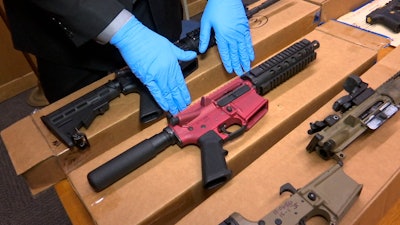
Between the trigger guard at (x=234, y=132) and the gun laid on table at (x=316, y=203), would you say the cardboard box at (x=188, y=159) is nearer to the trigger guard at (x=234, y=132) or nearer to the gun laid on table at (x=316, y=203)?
the trigger guard at (x=234, y=132)

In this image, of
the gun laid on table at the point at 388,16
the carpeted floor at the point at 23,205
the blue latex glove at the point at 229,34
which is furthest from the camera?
the carpeted floor at the point at 23,205

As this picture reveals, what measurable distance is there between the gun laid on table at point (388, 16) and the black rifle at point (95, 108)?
70 cm

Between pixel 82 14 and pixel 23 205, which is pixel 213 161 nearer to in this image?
pixel 82 14

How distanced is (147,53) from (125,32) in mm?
79

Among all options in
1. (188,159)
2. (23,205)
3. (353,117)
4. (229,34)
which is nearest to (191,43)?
(229,34)

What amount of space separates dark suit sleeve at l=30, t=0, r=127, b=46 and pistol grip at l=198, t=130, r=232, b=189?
39cm

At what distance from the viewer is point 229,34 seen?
39.6 inches

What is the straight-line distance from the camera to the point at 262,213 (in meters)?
0.66

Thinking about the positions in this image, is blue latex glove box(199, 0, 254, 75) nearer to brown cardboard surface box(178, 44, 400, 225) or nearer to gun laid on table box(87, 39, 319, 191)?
gun laid on table box(87, 39, 319, 191)

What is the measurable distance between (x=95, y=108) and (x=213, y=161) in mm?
373

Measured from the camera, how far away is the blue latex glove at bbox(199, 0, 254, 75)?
1.01 m

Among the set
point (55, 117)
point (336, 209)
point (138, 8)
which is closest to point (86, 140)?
point (55, 117)

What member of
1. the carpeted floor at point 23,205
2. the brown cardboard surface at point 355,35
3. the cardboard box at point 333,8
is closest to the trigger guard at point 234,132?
the brown cardboard surface at point 355,35

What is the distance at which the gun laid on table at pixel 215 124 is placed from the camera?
75 cm
